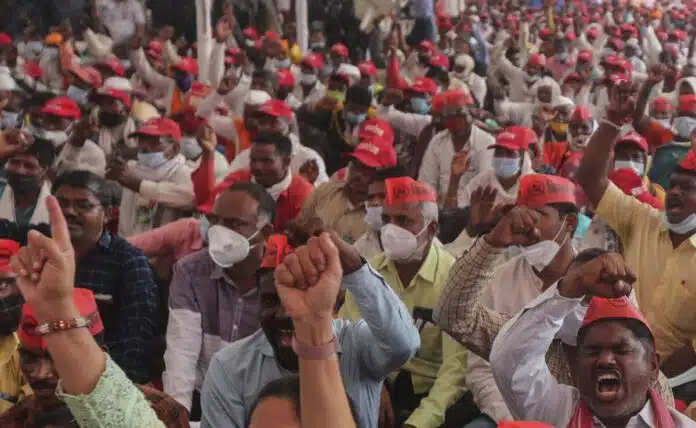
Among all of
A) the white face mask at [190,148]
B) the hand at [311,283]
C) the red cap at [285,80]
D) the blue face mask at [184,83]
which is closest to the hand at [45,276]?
the hand at [311,283]

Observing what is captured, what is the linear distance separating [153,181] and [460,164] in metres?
1.94

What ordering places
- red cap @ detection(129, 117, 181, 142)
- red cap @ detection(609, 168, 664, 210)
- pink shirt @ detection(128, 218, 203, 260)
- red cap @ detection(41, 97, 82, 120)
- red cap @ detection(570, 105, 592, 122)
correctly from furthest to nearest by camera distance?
1. red cap @ detection(570, 105, 592, 122)
2. red cap @ detection(41, 97, 82, 120)
3. red cap @ detection(129, 117, 181, 142)
4. red cap @ detection(609, 168, 664, 210)
5. pink shirt @ detection(128, 218, 203, 260)

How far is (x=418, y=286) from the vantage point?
3.92 metres

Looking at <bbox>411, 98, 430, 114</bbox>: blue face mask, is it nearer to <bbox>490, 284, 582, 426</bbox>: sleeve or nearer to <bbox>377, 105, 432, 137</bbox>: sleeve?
<bbox>377, 105, 432, 137</bbox>: sleeve

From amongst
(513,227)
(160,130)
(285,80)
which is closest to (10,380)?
(513,227)

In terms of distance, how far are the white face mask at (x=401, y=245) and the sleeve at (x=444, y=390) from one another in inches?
14.0

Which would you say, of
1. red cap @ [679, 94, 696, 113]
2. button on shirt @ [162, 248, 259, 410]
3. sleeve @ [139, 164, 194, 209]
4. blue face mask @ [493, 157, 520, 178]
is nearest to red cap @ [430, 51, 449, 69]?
red cap @ [679, 94, 696, 113]

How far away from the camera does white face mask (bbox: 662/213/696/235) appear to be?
4031 millimetres

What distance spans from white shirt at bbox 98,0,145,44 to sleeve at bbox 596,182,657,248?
10996 millimetres

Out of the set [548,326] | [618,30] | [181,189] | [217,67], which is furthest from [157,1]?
[548,326]

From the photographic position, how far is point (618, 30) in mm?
15625

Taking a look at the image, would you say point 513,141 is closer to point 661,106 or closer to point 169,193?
point 169,193

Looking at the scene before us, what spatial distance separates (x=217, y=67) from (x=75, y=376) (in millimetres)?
8847

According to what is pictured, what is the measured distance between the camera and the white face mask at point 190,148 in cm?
732
